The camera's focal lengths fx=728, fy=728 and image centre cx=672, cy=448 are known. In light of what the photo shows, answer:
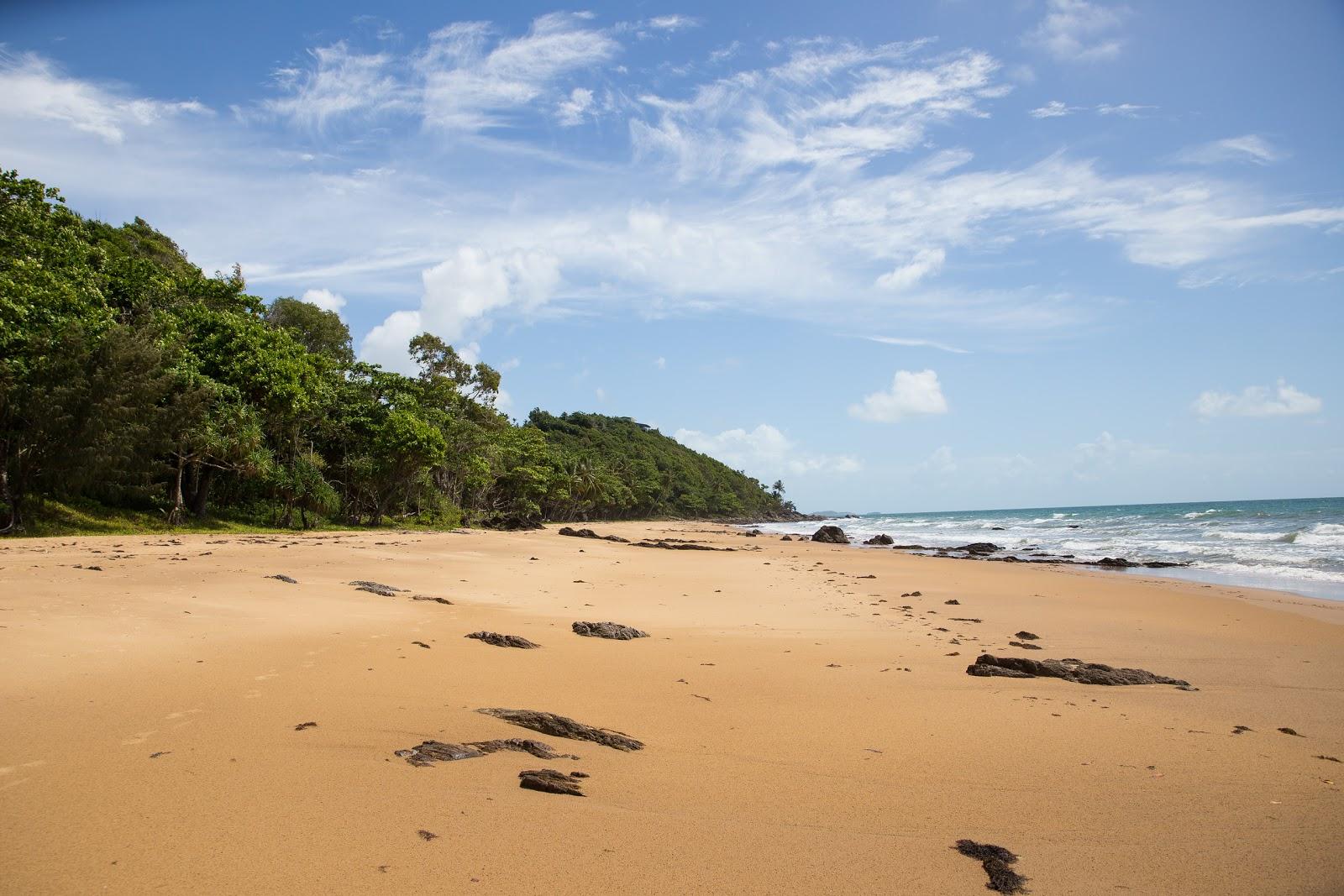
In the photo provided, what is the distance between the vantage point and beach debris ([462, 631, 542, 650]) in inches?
290

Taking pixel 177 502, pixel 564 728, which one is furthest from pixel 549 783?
pixel 177 502

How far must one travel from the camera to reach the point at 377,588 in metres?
10.4

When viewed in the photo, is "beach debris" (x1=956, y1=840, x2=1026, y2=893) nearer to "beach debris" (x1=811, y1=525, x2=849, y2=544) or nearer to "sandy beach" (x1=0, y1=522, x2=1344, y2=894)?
"sandy beach" (x1=0, y1=522, x2=1344, y2=894)

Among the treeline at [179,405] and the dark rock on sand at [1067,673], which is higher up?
the treeline at [179,405]

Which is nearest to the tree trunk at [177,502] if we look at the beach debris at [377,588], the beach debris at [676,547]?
the beach debris at [676,547]

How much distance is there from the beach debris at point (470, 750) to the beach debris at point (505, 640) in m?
3.05

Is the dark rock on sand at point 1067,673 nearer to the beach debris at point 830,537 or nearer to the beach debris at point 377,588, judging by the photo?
the beach debris at point 377,588

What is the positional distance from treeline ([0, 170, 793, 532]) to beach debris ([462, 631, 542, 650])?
1624 centimetres

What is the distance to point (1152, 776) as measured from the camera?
4.38 m

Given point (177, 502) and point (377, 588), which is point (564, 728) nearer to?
point (377, 588)

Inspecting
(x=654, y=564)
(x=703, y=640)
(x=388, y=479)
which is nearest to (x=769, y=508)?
(x=388, y=479)

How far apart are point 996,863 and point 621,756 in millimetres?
2058

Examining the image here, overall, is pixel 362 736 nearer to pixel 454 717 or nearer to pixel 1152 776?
pixel 454 717

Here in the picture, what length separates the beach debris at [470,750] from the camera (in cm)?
384
